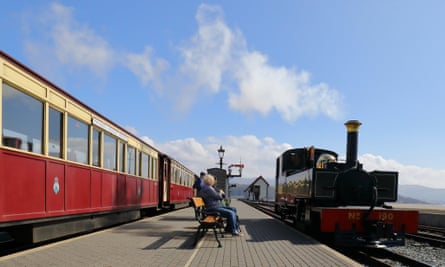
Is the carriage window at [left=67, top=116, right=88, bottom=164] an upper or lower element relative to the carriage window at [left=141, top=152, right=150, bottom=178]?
upper

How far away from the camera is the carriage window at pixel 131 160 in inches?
508

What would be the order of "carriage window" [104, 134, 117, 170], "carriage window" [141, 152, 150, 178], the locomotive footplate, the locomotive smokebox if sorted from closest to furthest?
the locomotive footplate < "carriage window" [104, 134, 117, 170] < the locomotive smokebox < "carriage window" [141, 152, 150, 178]

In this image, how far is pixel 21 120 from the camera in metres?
6.66

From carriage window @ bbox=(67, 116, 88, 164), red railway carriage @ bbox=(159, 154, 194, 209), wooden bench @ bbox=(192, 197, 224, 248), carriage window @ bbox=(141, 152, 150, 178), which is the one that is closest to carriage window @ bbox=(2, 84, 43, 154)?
carriage window @ bbox=(67, 116, 88, 164)

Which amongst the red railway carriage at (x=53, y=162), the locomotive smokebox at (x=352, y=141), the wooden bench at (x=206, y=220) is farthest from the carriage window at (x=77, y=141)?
the locomotive smokebox at (x=352, y=141)

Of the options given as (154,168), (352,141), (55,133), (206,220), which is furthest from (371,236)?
(154,168)

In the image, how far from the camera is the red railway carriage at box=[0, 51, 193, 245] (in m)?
6.31

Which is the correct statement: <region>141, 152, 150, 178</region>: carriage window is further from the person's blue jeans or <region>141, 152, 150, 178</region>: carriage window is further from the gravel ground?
the gravel ground

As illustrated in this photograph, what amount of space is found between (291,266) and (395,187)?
19.5ft

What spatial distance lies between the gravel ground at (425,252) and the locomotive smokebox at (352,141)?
7.72 feet

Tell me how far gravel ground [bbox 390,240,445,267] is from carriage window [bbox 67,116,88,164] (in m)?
7.21

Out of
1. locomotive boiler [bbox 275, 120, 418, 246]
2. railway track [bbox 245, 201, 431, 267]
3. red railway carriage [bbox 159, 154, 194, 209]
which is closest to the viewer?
railway track [bbox 245, 201, 431, 267]

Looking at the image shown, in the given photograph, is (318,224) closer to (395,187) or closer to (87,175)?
(395,187)

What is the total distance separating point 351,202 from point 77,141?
21.6 feet
